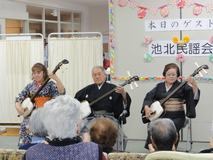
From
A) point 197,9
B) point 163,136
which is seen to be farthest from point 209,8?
point 163,136

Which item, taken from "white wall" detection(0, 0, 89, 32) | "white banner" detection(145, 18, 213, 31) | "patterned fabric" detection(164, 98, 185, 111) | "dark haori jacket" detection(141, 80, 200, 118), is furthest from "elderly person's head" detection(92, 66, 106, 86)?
"white wall" detection(0, 0, 89, 32)

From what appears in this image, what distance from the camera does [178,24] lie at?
5020mm

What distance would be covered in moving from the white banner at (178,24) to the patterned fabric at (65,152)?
10.8ft

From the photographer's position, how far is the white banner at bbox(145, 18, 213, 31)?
16.3ft

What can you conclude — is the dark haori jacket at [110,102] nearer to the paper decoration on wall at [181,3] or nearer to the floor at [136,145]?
the floor at [136,145]

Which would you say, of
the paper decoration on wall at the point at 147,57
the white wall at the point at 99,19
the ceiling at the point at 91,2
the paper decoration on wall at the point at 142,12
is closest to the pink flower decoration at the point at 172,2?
the paper decoration on wall at the point at 142,12

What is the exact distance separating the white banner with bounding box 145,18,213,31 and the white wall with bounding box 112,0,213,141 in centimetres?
5

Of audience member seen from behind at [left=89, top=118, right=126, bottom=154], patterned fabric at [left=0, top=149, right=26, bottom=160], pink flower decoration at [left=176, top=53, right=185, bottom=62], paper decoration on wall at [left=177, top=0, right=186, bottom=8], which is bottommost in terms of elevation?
patterned fabric at [left=0, top=149, right=26, bottom=160]

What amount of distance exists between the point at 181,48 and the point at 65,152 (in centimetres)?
334

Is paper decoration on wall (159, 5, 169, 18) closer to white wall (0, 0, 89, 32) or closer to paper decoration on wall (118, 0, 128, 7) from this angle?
paper decoration on wall (118, 0, 128, 7)

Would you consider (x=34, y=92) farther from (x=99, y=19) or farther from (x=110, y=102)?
(x=99, y=19)

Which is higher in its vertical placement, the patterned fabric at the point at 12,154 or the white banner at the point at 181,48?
the white banner at the point at 181,48

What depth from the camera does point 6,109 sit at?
227 inches

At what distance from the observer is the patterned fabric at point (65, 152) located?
6.53 ft
